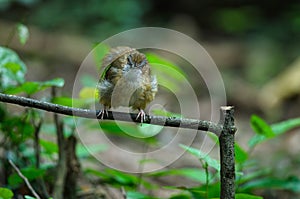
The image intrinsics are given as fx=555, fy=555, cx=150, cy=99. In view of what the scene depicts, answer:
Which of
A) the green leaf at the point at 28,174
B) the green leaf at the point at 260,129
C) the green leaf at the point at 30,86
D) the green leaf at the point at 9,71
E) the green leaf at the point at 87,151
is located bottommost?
the green leaf at the point at 28,174

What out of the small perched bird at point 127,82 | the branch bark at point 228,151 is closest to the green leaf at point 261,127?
the small perched bird at point 127,82

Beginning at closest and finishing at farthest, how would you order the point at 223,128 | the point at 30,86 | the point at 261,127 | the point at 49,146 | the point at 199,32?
the point at 223,128 → the point at 30,86 → the point at 261,127 → the point at 49,146 → the point at 199,32

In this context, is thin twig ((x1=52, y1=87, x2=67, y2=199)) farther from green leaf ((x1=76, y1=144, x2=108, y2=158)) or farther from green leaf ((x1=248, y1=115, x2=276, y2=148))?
green leaf ((x1=248, y1=115, x2=276, y2=148))

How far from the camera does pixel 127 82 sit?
2.13 m

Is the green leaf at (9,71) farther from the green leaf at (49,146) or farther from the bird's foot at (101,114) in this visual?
the bird's foot at (101,114)

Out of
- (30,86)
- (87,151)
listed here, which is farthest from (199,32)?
(30,86)

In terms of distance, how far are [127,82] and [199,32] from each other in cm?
686

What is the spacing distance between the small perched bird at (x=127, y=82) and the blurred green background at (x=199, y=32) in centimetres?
430

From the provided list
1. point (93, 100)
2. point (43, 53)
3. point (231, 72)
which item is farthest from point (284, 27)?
point (93, 100)

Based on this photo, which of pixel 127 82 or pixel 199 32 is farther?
pixel 199 32

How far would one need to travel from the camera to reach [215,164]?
2.07 m

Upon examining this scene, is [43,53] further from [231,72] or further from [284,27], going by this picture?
[284,27]

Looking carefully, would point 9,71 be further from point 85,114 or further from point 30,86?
point 85,114

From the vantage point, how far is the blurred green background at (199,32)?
7.05 metres
